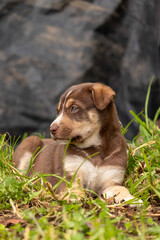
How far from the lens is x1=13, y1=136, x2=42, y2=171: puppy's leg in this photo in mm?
4758

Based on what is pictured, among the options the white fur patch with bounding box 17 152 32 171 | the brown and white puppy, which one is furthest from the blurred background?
the brown and white puppy

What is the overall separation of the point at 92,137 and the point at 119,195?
0.73 meters

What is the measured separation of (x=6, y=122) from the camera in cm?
944

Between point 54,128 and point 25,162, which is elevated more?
point 54,128

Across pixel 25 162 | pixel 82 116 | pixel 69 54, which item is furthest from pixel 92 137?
pixel 69 54

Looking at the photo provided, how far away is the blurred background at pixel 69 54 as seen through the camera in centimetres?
941

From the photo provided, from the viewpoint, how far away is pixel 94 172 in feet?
13.1

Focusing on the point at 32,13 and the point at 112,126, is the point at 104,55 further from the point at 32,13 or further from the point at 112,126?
the point at 112,126

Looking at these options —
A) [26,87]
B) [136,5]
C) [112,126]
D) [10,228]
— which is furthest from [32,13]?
[10,228]

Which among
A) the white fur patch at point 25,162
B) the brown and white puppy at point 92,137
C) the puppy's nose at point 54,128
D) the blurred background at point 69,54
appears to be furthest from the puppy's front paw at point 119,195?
the blurred background at point 69,54

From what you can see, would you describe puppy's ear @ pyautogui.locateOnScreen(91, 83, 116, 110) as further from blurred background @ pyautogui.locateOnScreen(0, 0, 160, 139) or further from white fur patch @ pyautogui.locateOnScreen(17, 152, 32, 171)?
blurred background @ pyautogui.locateOnScreen(0, 0, 160, 139)

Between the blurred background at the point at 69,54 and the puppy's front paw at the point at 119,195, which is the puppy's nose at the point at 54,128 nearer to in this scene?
the puppy's front paw at the point at 119,195

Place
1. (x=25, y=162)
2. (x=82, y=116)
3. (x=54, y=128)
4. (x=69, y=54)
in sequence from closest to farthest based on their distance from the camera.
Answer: (x=54, y=128) → (x=82, y=116) → (x=25, y=162) → (x=69, y=54)

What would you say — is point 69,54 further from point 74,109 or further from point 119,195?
point 119,195
